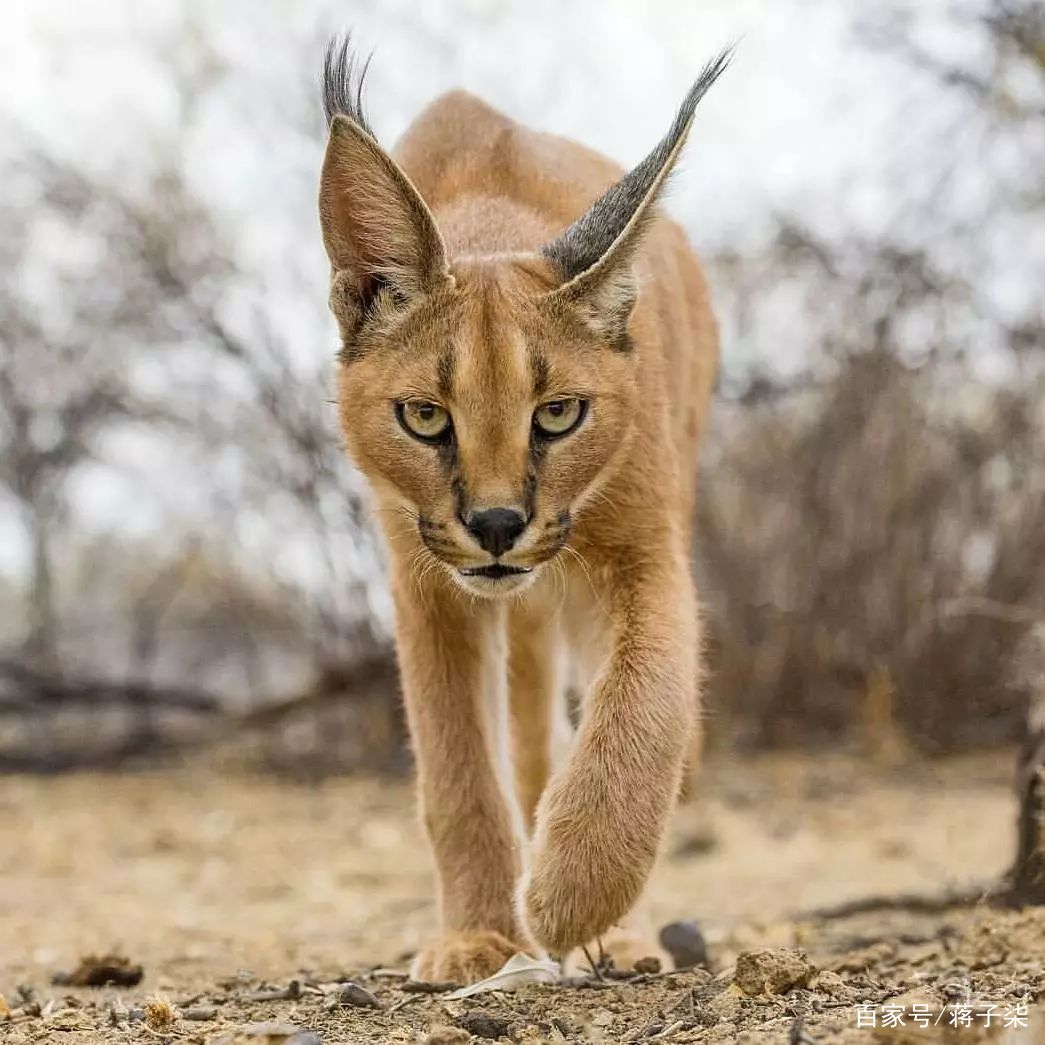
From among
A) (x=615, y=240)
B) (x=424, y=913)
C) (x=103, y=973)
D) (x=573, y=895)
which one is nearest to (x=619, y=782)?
(x=573, y=895)

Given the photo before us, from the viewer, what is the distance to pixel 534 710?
553 cm

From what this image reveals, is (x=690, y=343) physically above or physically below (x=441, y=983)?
above

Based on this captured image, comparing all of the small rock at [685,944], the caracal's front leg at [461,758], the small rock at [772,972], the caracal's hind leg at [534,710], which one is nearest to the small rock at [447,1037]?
the small rock at [772,972]

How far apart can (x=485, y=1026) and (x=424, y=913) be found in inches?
141

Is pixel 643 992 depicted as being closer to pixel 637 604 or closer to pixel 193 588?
pixel 637 604

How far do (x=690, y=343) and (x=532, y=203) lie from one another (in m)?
0.91

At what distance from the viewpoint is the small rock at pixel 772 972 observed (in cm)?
327

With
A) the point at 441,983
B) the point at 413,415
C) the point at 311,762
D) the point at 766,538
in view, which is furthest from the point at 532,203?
the point at 311,762

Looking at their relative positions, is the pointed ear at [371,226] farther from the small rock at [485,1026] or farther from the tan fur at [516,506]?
the small rock at [485,1026]

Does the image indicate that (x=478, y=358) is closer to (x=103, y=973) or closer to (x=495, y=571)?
(x=495, y=571)

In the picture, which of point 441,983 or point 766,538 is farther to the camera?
point 766,538

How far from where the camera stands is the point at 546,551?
3.81 metres

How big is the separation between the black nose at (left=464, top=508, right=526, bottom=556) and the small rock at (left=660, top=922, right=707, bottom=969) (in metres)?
1.59

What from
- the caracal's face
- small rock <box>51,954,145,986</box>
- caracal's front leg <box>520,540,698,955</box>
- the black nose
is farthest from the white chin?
small rock <box>51,954,145,986</box>
